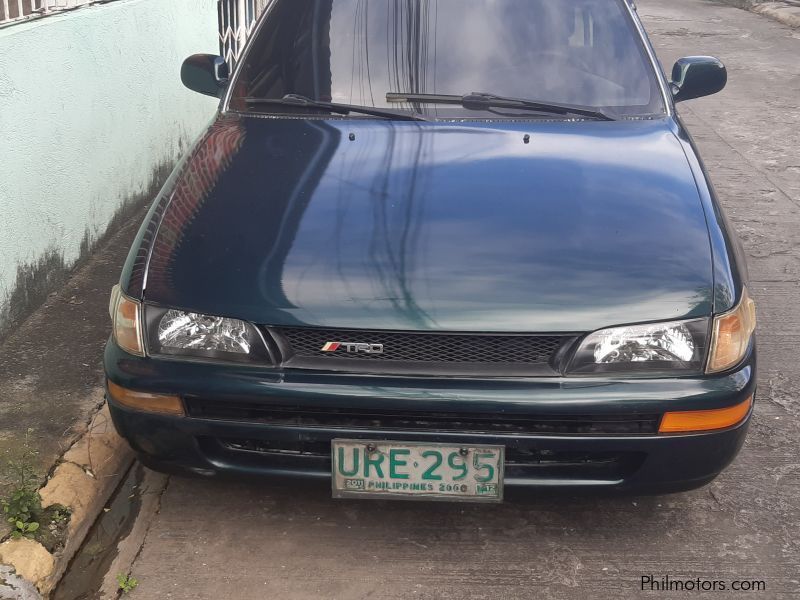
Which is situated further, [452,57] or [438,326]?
[452,57]

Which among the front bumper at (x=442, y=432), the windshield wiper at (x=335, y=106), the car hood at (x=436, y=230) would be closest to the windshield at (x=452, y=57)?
the windshield wiper at (x=335, y=106)

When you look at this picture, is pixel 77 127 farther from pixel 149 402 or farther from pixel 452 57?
pixel 149 402

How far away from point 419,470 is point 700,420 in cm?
77

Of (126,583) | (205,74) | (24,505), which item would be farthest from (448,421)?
(205,74)

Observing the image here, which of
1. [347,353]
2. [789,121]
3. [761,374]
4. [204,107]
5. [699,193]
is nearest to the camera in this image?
[347,353]

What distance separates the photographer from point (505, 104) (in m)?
3.56

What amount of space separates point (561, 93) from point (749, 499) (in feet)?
5.17

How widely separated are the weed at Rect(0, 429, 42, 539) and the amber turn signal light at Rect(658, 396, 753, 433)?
183 centimetres

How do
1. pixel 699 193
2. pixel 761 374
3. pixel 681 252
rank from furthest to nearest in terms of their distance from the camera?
pixel 761 374 → pixel 699 193 → pixel 681 252

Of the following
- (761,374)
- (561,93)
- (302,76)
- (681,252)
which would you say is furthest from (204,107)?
(681,252)

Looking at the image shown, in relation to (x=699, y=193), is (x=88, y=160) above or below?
below

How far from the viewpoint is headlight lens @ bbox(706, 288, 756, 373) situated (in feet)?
8.59

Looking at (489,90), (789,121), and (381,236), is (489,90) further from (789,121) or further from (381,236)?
(789,121)

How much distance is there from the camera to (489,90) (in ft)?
11.8
